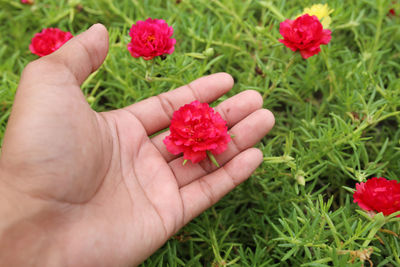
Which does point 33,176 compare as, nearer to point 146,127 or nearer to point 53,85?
point 53,85

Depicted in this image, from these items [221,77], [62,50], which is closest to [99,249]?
[62,50]

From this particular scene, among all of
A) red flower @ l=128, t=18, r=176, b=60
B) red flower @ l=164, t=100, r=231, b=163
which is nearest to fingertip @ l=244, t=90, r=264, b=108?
red flower @ l=164, t=100, r=231, b=163

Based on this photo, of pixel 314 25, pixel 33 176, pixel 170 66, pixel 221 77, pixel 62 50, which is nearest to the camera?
pixel 33 176

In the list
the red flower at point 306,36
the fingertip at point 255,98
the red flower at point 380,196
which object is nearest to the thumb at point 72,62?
the fingertip at point 255,98

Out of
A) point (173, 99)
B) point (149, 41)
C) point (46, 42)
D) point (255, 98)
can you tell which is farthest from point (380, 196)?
point (46, 42)

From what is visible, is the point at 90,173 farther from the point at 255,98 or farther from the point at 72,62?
the point at 255,98

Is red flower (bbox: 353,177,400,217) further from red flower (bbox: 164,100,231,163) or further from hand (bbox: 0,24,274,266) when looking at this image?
red flower (bbox: 164,100,231,163)
